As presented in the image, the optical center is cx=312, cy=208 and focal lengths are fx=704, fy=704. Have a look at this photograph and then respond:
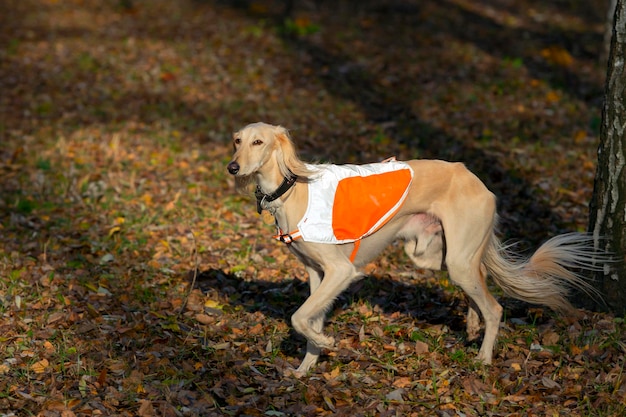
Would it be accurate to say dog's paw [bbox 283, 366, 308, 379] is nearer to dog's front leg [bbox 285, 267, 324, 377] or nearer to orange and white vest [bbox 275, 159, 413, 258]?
dog's front leg [bbox 285, 267, 324, 377]

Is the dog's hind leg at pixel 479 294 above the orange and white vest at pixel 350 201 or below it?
below

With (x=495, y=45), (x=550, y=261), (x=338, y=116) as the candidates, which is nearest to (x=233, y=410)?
(x=550, y=261)

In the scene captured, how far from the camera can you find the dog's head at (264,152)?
16.5 feet

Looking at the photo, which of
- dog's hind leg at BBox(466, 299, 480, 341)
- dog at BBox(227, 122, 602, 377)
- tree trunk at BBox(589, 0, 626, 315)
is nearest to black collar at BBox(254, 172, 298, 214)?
dog at BBox(227, 122, 602, 377)

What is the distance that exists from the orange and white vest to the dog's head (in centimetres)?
21

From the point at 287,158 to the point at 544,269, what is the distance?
2.40m

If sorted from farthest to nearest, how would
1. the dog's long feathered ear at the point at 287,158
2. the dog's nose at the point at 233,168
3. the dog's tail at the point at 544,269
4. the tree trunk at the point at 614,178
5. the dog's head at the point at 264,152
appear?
the dog's tail at the point at 544,269 < the tree trunk at the point at 614,178 < the dog's long feathered ear at the point at 287,158 < the dog's head at the point at 264,152 < the dog's nose at the point at 233,168

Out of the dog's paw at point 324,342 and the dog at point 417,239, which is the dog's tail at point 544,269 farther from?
the dog's paw at point 324,342

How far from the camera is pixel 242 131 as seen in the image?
16.8 ft

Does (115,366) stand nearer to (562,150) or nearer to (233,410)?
(233,410)

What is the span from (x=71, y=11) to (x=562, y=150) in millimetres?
12750

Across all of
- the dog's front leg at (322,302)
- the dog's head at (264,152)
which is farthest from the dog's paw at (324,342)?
the dog's head at (264,152)

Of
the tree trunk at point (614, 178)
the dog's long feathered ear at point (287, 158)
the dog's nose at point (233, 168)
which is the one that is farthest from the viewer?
the tree trunk at point (614, 178)

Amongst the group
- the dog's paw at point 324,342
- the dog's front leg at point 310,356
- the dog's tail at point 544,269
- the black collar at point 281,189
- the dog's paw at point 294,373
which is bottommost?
the dog's paw at point 294,373
